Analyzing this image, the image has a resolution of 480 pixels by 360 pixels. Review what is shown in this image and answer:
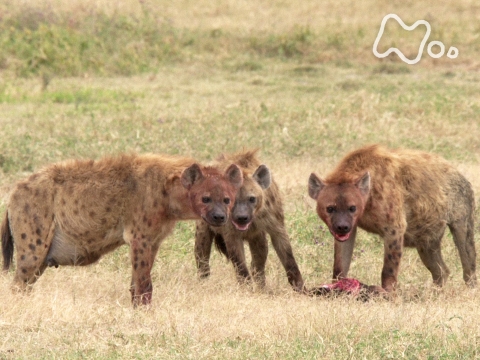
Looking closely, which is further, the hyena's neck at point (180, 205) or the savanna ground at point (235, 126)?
the hyena's neck at point (180, 205)

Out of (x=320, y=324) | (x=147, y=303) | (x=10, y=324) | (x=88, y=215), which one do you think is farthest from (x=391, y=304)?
(x=10, y=324)

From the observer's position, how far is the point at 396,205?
655 cm

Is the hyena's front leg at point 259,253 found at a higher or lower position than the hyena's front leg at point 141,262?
lower

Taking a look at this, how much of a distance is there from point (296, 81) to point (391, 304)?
29.5 ft

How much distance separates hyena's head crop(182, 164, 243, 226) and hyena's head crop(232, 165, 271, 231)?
0.37 m

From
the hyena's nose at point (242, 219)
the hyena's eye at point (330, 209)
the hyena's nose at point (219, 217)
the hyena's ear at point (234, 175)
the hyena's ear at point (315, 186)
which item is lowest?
the hyena's nose at point (242, 219)

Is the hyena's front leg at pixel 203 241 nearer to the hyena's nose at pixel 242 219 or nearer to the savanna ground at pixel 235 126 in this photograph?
the savanna ground at pixel 235 126

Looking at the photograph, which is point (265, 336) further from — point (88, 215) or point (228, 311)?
point (88, 215)

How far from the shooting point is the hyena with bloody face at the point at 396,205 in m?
6.32

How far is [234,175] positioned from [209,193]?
0.80 feet

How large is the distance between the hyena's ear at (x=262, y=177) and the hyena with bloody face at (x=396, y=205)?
0.85 feet

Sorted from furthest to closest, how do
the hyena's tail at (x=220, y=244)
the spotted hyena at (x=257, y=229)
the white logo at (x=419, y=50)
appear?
the white logo at (x=419, y=50), the hyena's tail at (x=220, y=244), the spotted hyena at (x=257, y=229)

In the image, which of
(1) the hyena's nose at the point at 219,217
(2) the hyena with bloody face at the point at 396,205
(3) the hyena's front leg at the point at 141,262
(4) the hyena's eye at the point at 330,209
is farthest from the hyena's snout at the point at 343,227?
(3) the hyena's front leg at the point at 141,262

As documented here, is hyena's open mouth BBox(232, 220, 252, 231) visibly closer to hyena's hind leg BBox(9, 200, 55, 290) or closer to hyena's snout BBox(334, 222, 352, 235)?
hyena's snout BBox(334, 222, 352, 235)
